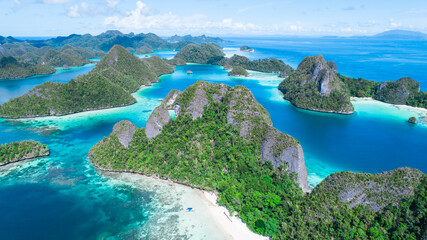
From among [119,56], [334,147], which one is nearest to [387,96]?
[334,147]

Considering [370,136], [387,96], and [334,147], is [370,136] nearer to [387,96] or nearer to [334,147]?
[334,147]

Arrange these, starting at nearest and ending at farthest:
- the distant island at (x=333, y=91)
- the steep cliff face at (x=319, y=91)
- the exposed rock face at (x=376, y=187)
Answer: the exposed rock face at (x=376, y=187) → the steep cliff face at (x=319, y=91) → the distant island at (x=333, y=91)

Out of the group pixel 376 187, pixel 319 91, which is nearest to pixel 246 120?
pixel 376 187

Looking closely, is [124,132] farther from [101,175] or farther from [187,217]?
[187,217]

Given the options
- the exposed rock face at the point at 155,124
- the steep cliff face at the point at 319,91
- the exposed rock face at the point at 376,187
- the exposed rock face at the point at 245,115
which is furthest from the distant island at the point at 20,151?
the steep cliff face at the point at 319,91

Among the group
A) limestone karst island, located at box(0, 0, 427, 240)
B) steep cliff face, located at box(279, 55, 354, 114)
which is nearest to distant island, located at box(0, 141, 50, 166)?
limestone karst island, located at box(0, 0, 427, 240)

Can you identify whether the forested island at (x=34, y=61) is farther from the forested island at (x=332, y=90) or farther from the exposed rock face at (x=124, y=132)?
the forested island at (x=332, y=90)
